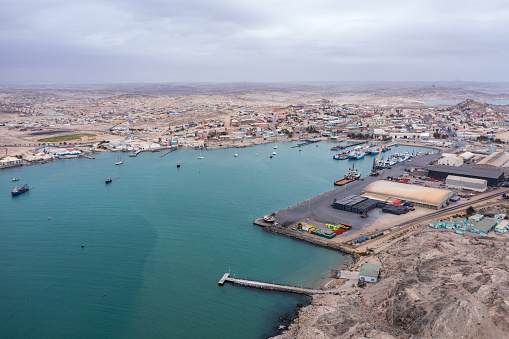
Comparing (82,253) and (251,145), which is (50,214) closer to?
(82,253)

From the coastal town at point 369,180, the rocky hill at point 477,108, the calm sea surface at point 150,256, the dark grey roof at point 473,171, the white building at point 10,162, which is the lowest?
the calm sea surface at point 150,256

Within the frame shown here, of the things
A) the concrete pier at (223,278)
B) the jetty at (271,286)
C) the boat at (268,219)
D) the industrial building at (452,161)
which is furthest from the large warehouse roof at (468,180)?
the concrete pier at (223,278)

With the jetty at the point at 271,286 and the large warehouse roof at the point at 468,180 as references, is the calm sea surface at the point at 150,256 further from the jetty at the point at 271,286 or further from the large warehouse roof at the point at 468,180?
the large warehouse roof at the point at 468,180

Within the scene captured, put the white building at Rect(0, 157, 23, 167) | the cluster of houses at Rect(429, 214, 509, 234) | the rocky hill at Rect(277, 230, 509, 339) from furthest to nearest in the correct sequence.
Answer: the white building at Rect(0, 157, 23, 167) → the cluster of houses at Rect(429, 214, 509, 234) → the rocky hill at Rect(277, 230, 509, 339)

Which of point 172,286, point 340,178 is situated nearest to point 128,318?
point 172,286

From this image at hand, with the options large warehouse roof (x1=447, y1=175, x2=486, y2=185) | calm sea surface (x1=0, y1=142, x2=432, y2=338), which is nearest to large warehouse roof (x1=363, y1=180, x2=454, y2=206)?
large warehouse roof (x1=447, y1=175, x2=486, y2=185)

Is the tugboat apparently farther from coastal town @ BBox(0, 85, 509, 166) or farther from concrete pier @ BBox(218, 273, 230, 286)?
coastal town @ BBox(0, 85, 509, 166)
